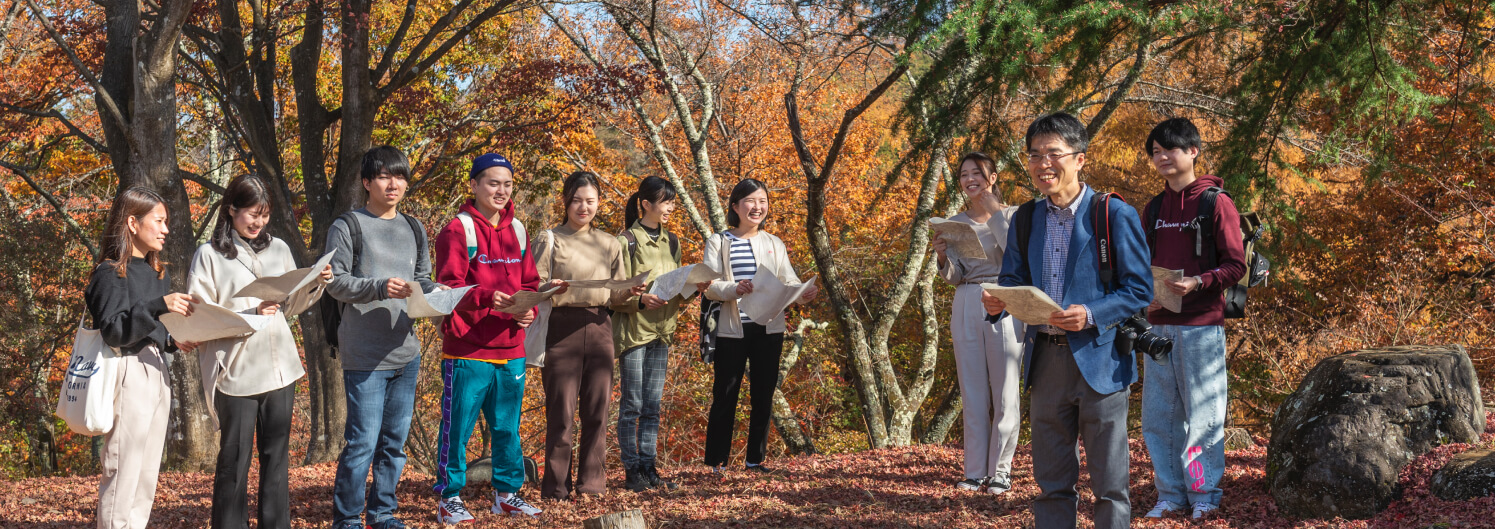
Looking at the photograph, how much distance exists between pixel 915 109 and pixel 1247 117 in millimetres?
1688

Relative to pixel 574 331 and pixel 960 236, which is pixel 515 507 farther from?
pixel 960 236

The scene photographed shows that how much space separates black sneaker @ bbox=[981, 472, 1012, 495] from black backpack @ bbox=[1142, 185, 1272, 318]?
139cm

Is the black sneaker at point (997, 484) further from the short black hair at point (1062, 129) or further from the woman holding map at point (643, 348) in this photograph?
the short black hair at point (1062, 129)

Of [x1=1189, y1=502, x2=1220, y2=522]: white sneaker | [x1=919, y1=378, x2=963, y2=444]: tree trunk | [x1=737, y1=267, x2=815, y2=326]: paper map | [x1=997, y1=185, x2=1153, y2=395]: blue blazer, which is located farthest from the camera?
[x1=919, y1=378, x2=963, y2=444]: tree trunk

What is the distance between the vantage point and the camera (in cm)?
319

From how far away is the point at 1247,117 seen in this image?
A: 15.7 feet

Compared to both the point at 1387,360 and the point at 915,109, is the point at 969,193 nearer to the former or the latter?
the point at 915,109

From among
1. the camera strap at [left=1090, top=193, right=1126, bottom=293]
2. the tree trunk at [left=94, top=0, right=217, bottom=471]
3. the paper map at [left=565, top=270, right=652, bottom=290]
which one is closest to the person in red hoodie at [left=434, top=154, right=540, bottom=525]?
the paper map at [left=565, top=270, right=652, bottom=290]

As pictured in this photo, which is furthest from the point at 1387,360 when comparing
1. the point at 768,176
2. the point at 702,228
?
the point at 768,176

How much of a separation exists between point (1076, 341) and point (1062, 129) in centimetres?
71

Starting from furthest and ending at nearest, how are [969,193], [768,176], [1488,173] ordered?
[768,176] → [1488,173] → [969,193]

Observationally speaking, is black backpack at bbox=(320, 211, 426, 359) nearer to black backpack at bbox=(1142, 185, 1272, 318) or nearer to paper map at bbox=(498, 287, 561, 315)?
paper map at bbox=(498, 287, 561, 315)

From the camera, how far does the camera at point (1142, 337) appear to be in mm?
3189

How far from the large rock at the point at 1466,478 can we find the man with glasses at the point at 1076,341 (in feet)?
6.16
